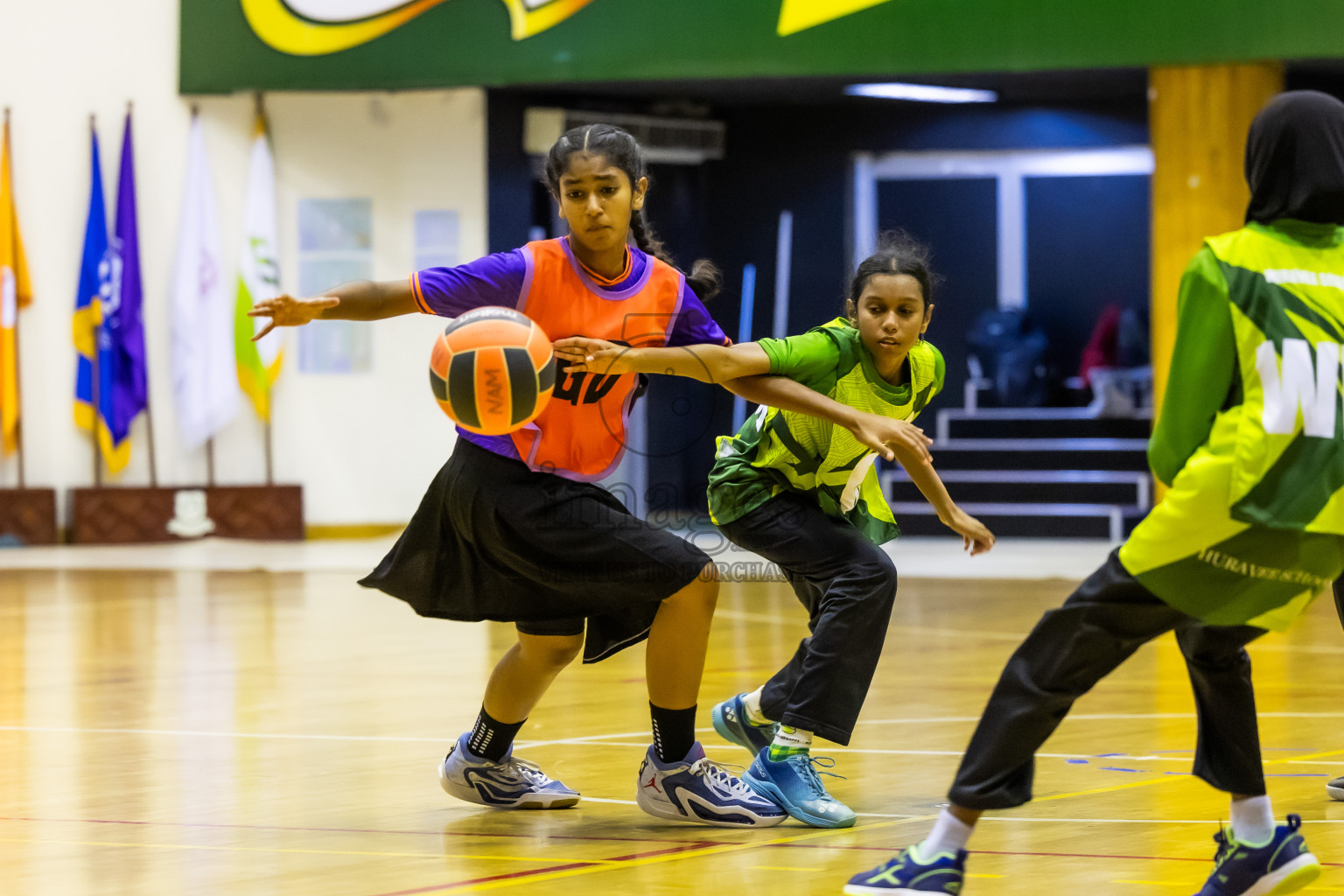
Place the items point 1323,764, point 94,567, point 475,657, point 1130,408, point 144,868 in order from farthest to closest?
point 1130,408 < point 94,567 < point 475,657 < point 1323,764 < point 144,868

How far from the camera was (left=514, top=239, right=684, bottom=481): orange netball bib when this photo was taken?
3.26 meters

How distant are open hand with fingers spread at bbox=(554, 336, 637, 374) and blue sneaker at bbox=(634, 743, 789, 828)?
907 mm

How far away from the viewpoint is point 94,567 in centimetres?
1005

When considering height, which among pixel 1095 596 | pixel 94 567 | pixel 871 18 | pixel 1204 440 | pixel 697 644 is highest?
pixel 871 18

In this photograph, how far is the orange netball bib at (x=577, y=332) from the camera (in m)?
→ 3.26

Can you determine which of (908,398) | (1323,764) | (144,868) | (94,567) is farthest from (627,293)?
(94,567)

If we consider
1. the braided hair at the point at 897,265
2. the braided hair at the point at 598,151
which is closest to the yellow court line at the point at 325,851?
the braided hair at the point at 598,151

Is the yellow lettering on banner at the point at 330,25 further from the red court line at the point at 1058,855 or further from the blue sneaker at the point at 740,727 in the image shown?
the red court line at the point at 1058,855

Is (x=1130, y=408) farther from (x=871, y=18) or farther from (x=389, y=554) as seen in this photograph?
(x=389, y=554)

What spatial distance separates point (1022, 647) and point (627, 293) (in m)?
1.22

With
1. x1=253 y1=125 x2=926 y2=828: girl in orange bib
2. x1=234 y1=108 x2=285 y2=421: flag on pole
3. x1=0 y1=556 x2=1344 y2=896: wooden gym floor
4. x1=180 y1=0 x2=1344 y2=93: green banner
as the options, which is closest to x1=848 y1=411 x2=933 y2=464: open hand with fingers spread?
x1=253 y1=125 x2=926 y2=828: girl in orange bib

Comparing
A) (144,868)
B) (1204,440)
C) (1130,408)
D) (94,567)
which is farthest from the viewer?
(1130,408)

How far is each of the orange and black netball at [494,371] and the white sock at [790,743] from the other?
943 mm

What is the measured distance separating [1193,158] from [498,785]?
345 inches
